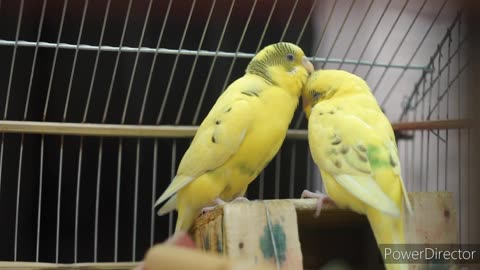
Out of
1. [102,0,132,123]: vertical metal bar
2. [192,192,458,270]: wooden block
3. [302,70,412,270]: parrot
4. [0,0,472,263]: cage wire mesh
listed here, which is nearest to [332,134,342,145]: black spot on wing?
[302,70,412,270]: parrot

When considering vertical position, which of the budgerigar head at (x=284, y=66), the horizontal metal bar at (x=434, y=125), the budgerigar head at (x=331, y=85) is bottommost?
the horizontal metal bar at (x=434, y=125)

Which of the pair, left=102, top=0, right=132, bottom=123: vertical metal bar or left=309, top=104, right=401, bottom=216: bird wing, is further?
left=102, top=0, right=132, bottom=123: vertical metal bar

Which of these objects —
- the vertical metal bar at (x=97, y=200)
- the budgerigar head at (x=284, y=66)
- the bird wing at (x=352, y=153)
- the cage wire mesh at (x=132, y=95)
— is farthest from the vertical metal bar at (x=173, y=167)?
the bird wing at (x=352, y=153)

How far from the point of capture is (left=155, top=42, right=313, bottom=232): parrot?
1.21 metres

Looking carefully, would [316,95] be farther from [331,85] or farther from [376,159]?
[376,159]

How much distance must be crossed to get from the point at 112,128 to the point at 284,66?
0.35 m

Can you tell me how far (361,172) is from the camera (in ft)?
3.61

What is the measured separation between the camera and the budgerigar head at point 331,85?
4.16ft

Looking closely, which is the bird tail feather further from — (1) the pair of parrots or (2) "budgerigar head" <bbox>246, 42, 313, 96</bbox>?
(2) "budgerigar head" <bbox>246, 42, 313, 96</bbox>

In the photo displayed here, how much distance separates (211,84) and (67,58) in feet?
1.04

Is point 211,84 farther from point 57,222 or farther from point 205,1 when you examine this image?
point 57,222

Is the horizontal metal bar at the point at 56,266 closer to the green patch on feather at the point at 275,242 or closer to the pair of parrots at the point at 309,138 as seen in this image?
the pair of parrots at the point at 309,138

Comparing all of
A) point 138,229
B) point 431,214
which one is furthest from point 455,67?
point 138,229

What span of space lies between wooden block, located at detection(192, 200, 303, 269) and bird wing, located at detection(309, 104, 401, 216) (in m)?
0.10
